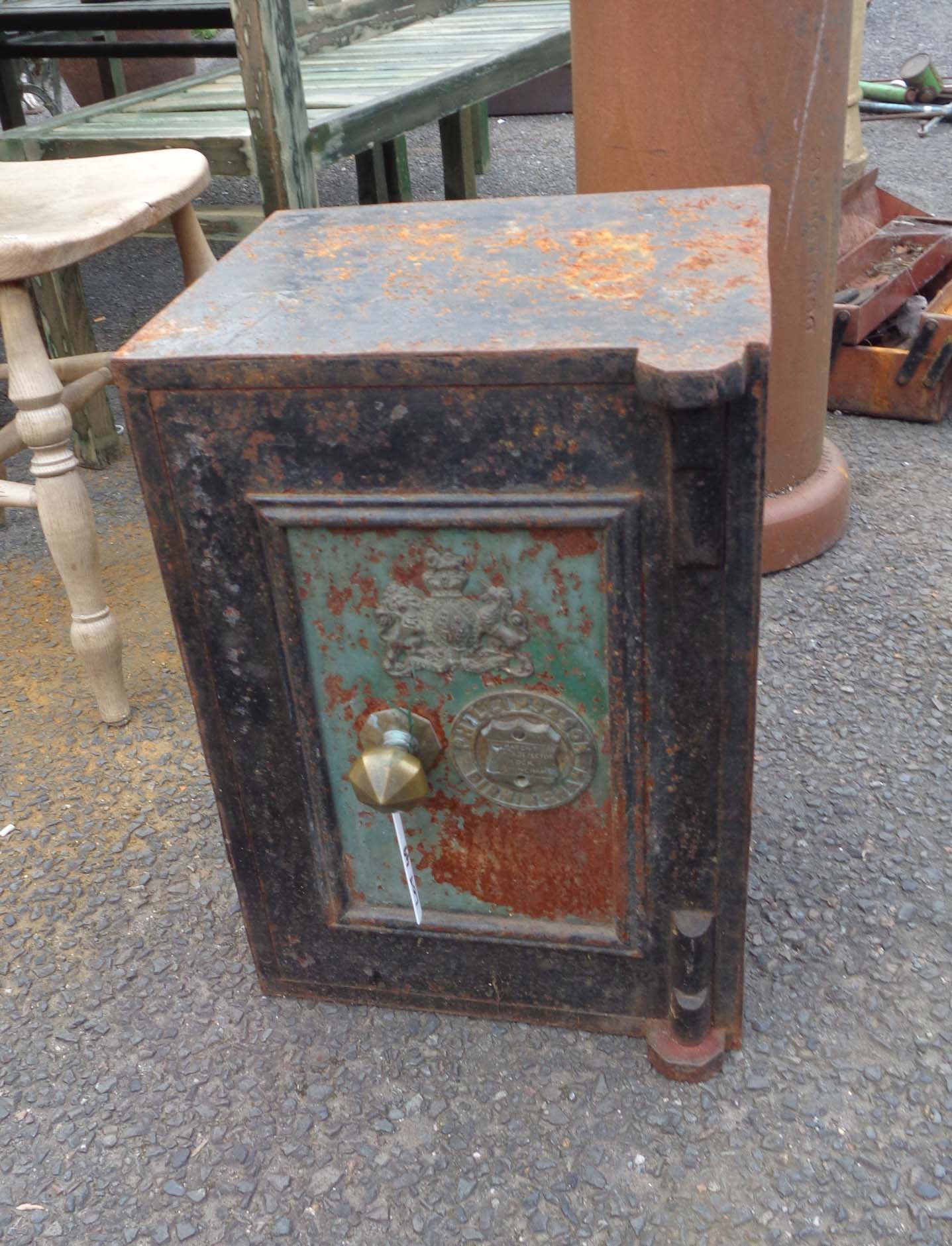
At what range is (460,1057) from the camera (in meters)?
1.44

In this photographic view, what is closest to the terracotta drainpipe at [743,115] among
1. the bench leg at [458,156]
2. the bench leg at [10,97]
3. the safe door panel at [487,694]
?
the safe door panel at [487,694]

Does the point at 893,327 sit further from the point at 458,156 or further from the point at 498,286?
the point at 498,286

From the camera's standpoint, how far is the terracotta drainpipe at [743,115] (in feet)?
6.30

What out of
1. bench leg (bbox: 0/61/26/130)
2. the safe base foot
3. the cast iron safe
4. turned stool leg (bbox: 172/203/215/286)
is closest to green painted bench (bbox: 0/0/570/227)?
turned stool leg (bbox: 172/203/215/286)

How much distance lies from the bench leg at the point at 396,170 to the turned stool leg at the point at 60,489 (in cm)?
260

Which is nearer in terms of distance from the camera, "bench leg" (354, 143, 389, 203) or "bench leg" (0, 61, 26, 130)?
"bench leg" (354, 143, 389, 203)

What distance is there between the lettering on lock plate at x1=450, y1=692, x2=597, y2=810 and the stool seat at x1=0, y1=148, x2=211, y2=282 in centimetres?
99

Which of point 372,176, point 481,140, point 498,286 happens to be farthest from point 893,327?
point 481,140

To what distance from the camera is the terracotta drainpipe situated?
1919mm

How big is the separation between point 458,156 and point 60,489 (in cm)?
273

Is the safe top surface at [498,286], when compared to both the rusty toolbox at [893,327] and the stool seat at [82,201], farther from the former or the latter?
the rusty toolbox at [893,327]

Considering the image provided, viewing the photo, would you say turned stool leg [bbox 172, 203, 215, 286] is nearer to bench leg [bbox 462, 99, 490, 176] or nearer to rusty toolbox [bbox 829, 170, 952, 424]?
rusty toolbox [bbox 829, 170, 952, 424]

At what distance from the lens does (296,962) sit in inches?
58.2

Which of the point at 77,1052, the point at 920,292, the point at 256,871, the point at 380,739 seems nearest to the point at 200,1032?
the point at 77,1052
